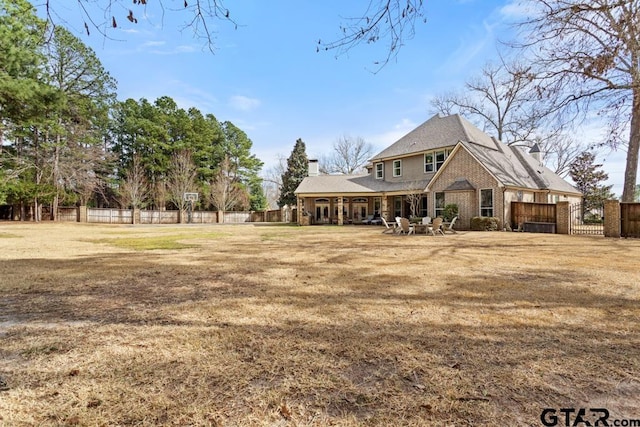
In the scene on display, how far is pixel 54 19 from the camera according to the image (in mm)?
2984

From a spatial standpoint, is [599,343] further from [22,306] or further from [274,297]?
[22,306]

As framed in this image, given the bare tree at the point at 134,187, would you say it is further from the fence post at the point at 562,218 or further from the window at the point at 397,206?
the fence post at the point at 562,218

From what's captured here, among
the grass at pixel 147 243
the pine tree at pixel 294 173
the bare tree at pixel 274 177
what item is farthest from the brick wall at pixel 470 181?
the bare tree at pixel 274 177

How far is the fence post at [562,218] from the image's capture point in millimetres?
15875

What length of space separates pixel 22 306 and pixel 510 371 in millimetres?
5395

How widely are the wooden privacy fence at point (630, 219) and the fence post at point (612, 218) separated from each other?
6.5 inches

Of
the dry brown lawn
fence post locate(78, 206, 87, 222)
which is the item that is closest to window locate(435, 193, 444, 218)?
the dry brown lawn

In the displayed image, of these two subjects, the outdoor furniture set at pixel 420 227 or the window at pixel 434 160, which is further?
the window at pixel 434 160

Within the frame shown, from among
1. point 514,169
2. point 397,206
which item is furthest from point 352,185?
point 514,169

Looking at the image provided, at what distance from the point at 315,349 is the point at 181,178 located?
126ft

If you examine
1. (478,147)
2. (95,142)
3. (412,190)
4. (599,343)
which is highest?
(95,142)

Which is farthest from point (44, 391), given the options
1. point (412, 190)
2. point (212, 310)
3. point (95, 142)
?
point (95, 142)

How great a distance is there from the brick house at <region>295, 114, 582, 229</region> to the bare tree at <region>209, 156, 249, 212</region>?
13751mm

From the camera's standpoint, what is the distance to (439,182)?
21266 mm
